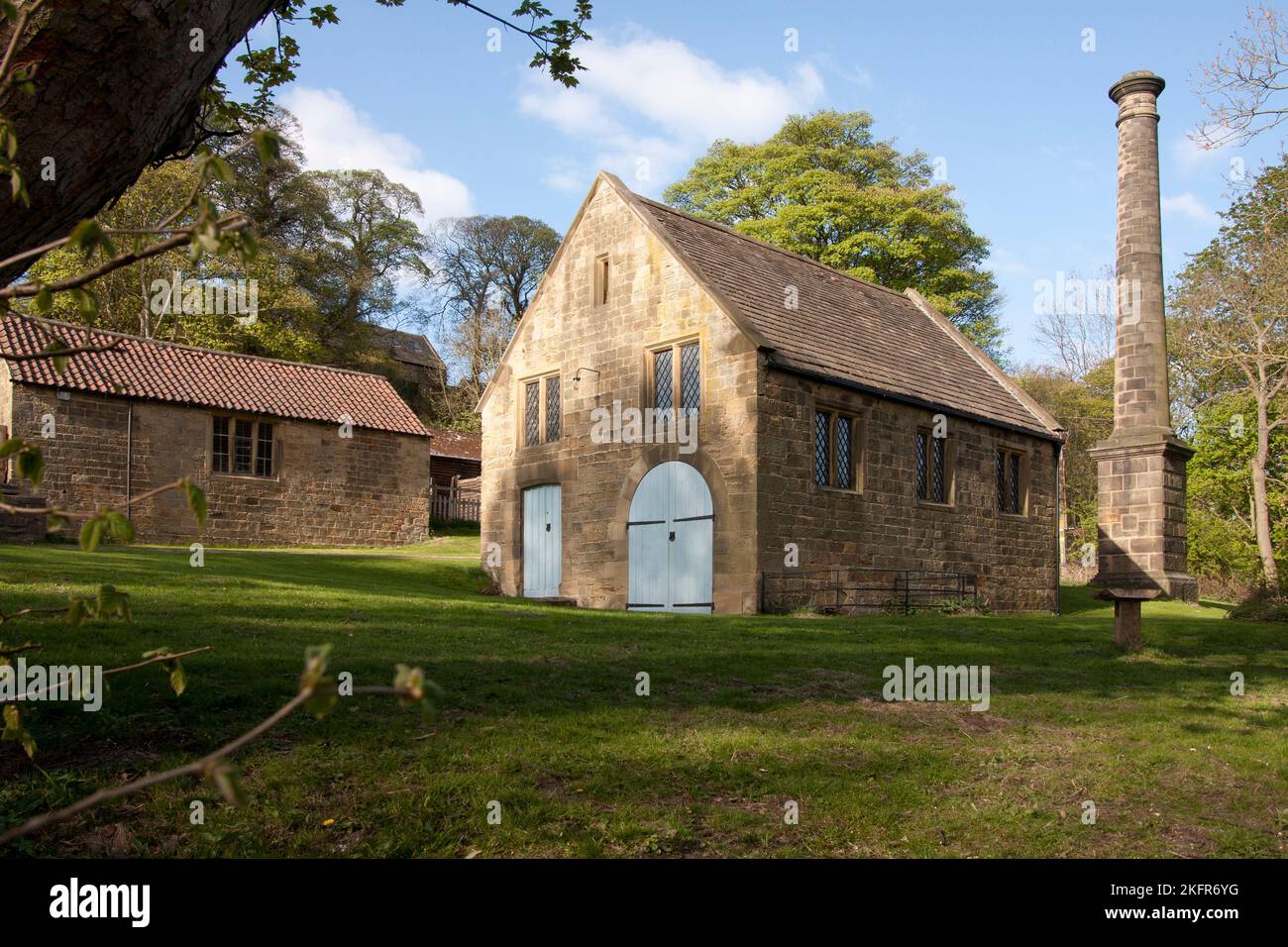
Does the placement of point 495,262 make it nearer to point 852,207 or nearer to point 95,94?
point 852,207

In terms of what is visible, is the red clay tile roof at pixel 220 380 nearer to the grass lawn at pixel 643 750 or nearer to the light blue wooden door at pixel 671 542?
the light blue wooden door at pixel 671 542

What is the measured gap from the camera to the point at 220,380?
109ft

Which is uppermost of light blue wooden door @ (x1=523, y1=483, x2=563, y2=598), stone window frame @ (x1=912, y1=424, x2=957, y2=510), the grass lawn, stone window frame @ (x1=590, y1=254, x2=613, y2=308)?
stone window frame @ (x1=590, y1=254, x2=613, y2=308)

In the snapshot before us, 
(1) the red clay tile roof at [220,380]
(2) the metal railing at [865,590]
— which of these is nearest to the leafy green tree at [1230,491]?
(2) the metal railing at [865,590]

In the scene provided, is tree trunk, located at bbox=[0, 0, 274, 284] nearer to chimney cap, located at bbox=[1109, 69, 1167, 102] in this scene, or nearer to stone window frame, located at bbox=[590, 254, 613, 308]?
stone window frame, located at bbox=[590, 254, 613, 308]

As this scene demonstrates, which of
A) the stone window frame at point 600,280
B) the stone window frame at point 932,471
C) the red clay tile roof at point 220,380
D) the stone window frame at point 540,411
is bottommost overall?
the stone window frame at point 932,471

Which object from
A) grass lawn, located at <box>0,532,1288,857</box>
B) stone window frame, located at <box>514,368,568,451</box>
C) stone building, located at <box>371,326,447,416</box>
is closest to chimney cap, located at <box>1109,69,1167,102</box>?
stone window frame, located at <box>514,368,568,451</box>

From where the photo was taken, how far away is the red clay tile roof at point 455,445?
46.2m

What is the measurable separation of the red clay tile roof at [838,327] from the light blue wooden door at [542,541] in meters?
6.38

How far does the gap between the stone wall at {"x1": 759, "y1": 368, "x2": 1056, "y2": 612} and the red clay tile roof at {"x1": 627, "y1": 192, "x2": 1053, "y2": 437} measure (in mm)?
541

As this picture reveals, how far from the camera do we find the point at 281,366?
35.9 m

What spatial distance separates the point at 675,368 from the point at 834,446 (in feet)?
11.9

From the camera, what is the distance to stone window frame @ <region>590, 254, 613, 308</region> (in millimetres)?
23828
